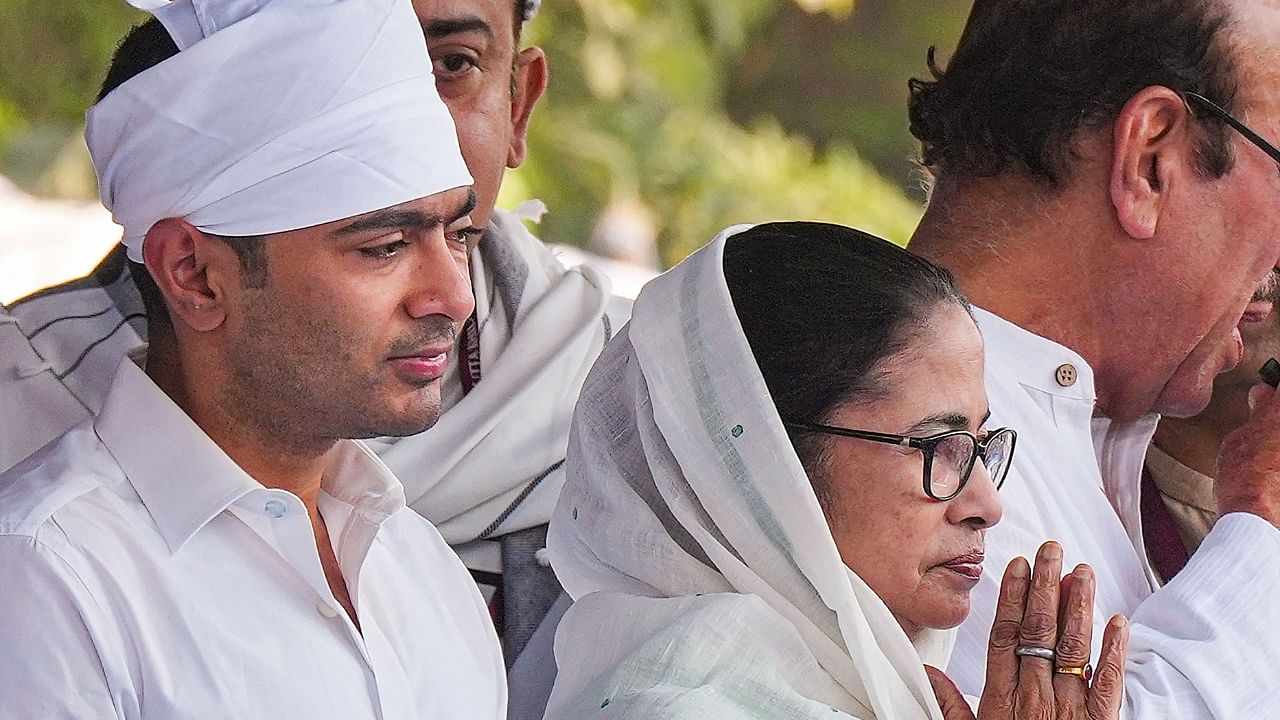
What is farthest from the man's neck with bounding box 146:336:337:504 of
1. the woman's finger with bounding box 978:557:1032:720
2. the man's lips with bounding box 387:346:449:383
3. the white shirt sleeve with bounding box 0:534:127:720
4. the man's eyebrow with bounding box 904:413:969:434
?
the woman's finger with bounding box 978:557:1032:720

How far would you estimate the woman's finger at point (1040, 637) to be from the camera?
160 cm

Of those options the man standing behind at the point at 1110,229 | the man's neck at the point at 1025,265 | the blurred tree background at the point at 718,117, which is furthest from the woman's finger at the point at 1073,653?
the blurred tree background at the point at 718,117

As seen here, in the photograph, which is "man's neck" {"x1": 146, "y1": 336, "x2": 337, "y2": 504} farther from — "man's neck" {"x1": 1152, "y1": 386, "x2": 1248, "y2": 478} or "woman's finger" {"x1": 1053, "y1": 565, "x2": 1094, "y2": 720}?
"man's neck" {"x1": 1152, "y1": 386, "x2": 1248, "y2": 478}

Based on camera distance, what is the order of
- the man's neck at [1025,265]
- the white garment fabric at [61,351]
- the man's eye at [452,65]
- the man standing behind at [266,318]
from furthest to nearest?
1. the man's eye at [452,65]
2. the man's neck at [1025,265]
3. the white garment fabric at [61,351]
4. the man standing behind at [266,318]

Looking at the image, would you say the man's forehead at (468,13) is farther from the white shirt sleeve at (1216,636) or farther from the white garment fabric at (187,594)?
the white shirt sleeve at (1216,636)

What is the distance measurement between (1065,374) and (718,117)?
3227mm

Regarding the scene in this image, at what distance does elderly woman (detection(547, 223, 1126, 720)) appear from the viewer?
1.62 metres

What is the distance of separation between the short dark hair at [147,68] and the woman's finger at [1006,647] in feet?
2.71

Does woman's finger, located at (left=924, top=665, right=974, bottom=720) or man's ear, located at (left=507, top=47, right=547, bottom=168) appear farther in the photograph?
man's ear, located at (left=507, top=47, right=547, bottom=168)

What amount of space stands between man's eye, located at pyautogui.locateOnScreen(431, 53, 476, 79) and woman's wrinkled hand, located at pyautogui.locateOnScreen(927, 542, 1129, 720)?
111 cm

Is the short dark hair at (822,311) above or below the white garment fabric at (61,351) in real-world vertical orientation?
above

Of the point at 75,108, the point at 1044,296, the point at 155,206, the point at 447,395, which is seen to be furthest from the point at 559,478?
the point at 75,108

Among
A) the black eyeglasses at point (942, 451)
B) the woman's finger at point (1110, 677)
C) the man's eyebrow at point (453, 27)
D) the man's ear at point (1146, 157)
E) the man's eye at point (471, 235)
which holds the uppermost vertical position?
the man's eyebrow at point (453, 27)

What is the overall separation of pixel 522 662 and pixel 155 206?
0.83m
